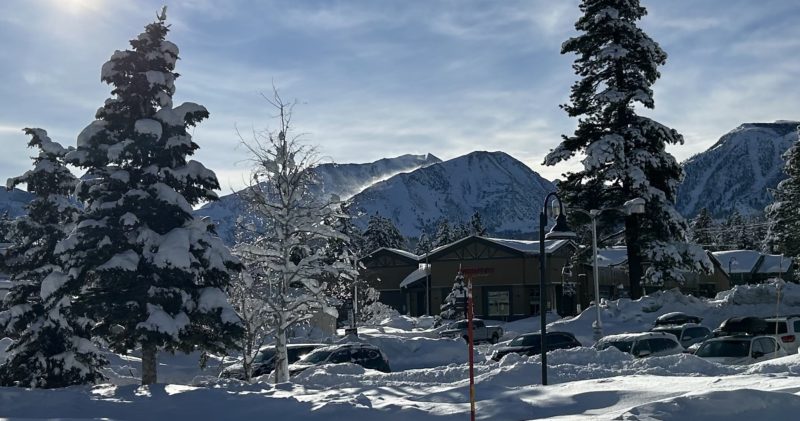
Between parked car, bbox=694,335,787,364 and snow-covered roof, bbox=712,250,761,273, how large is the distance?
80.9 metres

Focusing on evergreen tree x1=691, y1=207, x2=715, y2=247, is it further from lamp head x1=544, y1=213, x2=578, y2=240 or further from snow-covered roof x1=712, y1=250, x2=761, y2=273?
lamp head x1=544, y1=213, x2=578, y2=240

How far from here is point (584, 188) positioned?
138ft

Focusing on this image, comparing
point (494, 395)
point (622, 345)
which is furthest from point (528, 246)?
point (494, 395)

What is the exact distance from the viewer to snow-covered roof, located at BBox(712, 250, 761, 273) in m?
101

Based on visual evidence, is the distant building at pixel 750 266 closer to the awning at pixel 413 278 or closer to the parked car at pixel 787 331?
the awning at pixel 413 278

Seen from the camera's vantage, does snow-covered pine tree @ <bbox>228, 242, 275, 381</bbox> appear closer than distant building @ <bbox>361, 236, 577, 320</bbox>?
Yes

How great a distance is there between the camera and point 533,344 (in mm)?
30531

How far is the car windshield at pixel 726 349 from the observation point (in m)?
22.9

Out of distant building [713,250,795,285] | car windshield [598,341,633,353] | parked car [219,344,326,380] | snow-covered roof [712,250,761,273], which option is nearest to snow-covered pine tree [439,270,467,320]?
parked car [219,344,326,380]

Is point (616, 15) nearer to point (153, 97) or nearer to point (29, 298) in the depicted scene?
point (153, 97)

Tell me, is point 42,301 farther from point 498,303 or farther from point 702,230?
point 702,230

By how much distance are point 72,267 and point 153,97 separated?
4.80 metres

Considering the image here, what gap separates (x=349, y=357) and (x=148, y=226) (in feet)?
32.0

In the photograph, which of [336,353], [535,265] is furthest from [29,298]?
[535,265]
